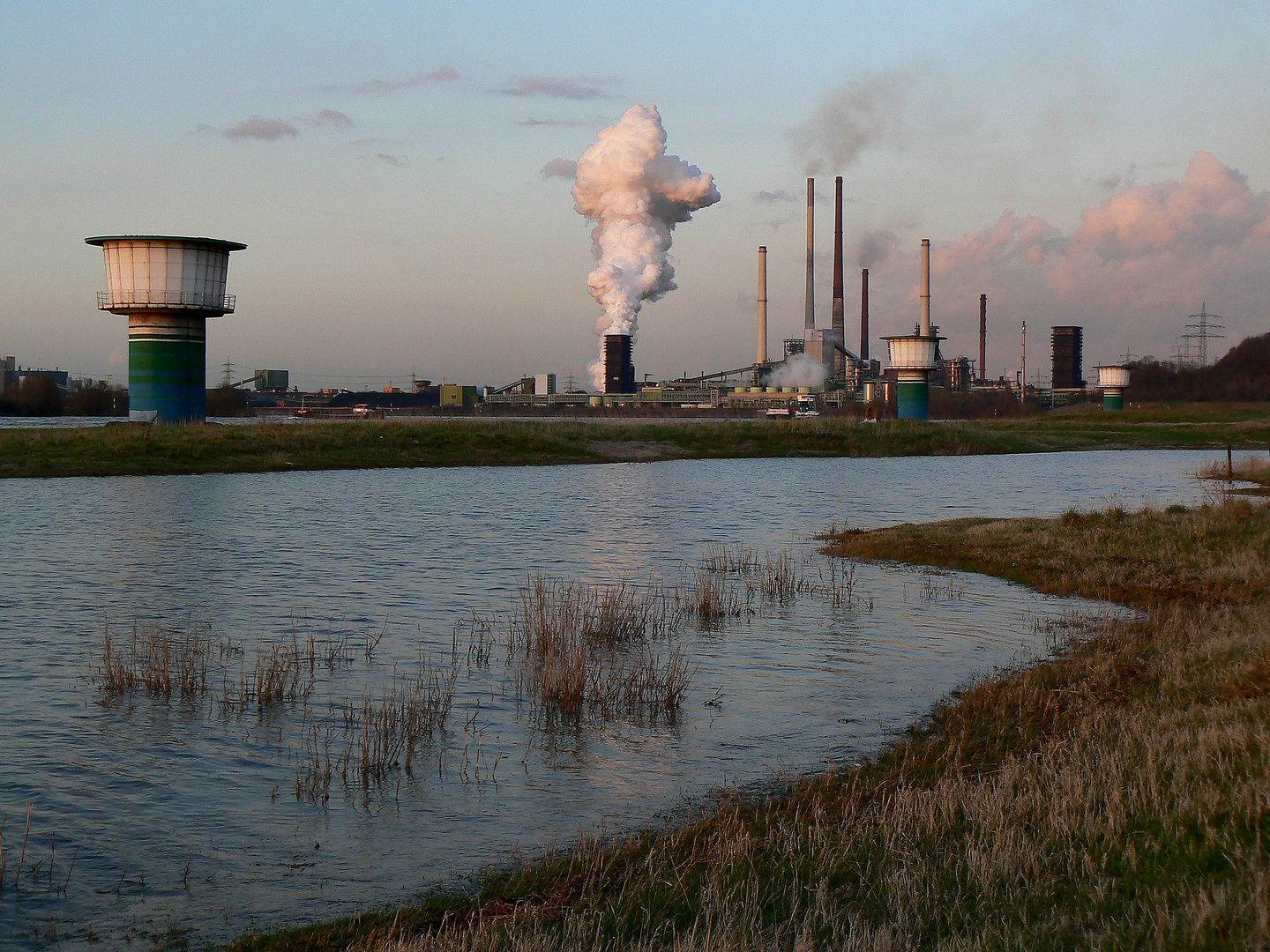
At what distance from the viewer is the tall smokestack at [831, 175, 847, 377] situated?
477 ft

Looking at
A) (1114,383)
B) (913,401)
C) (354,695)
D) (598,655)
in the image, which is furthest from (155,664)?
(1114,383)

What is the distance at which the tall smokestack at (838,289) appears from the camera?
477 ft

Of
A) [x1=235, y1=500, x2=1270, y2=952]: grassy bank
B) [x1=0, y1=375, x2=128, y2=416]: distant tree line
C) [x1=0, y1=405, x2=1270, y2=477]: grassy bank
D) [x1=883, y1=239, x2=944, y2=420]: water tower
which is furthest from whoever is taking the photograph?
[x1=0, y1=375, x2=128, y2=416]: distant tree line

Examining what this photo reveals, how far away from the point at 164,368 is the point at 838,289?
10667 cm

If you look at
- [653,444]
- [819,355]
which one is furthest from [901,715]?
[819,355]

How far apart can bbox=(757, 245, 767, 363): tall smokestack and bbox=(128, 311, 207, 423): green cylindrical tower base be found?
95.0 metres

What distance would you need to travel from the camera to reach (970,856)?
715 centimetres

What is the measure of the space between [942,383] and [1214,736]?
189747 mm

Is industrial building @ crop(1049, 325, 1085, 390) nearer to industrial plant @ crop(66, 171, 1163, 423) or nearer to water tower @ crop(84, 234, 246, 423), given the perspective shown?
industrial plant @ crop(66, 171, 1163, 423)

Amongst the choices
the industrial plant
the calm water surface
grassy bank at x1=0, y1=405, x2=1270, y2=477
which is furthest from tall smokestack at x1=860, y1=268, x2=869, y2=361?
the calm water surface

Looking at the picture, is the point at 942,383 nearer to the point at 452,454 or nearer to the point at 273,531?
the point at 452,454

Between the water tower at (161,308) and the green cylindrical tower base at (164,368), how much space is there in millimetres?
55

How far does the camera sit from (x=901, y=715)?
12.8m

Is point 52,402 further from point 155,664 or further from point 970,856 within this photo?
point 970,856
